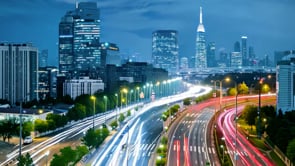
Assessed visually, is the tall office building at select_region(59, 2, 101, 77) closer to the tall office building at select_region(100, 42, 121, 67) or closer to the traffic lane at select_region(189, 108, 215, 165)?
the tall office building at select_region(100, 42, 121, 67)

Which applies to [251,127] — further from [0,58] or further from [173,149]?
[0,58]

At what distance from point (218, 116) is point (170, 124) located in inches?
267

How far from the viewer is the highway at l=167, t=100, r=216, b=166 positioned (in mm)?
31125

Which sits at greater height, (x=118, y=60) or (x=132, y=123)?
(x=118, y=60)

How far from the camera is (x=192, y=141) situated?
122 feet

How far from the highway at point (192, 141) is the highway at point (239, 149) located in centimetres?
147

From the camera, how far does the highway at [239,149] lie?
31094mm

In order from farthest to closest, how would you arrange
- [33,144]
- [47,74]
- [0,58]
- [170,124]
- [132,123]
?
[47,74], [0,58], [132,123], [170,124], [33,144]

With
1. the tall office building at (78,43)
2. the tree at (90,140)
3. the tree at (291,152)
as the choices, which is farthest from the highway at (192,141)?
the tall office building at (78,43)

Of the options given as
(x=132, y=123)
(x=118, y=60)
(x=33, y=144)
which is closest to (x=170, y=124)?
(x=132, y=123)

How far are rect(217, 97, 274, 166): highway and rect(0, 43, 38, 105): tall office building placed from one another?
Result: 63.6 metres

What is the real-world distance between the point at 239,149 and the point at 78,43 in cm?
13827

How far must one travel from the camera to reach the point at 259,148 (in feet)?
117

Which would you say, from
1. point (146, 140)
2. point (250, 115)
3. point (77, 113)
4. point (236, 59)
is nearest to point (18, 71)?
point (77, 113)
